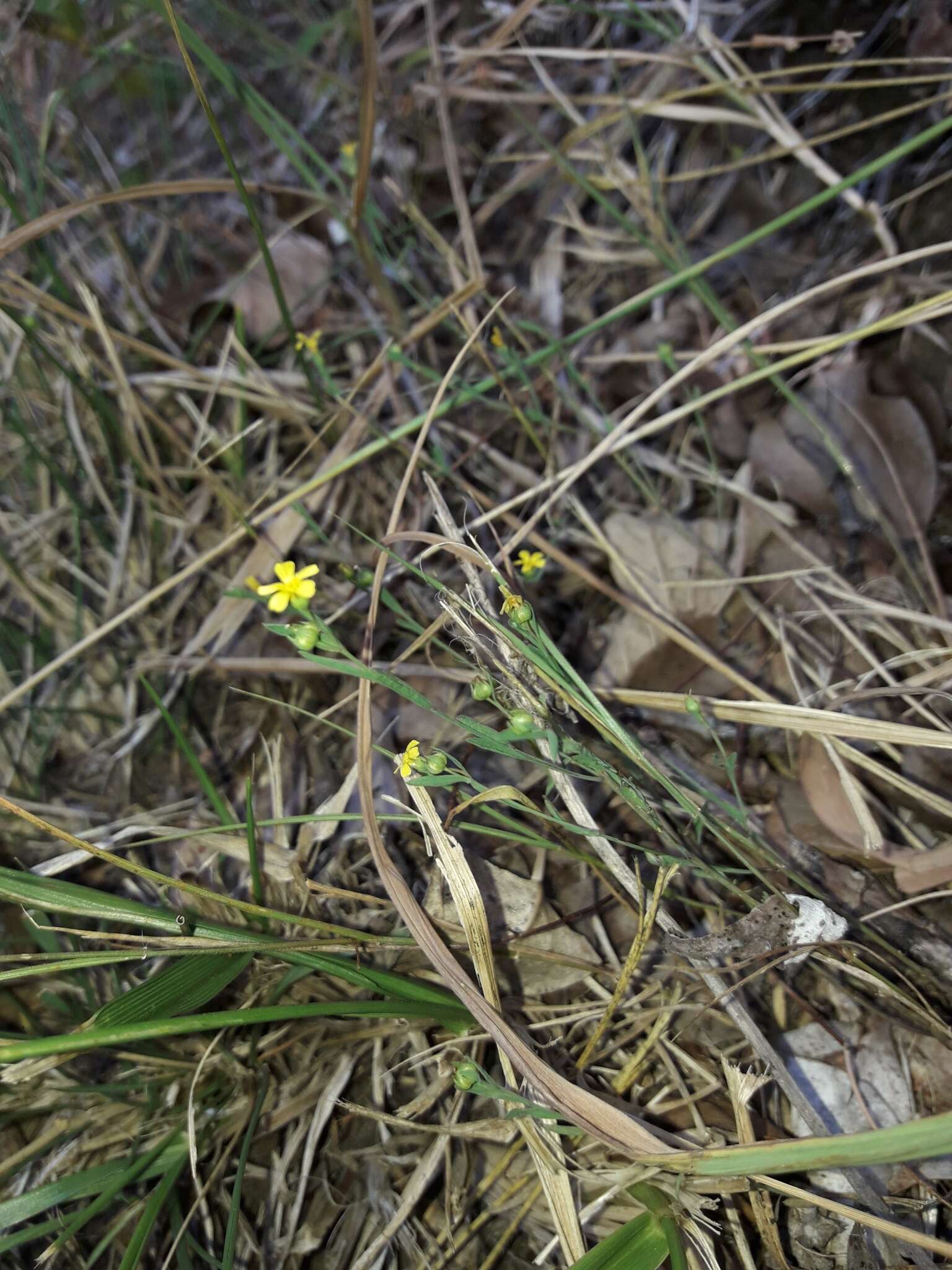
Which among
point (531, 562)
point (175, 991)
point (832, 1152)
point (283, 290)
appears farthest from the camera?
point (283, 290)

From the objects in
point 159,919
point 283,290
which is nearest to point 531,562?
point 159,919

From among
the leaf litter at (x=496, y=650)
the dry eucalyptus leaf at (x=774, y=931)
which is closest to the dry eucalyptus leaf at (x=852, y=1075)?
the leaf litter at (x=496, y=650)

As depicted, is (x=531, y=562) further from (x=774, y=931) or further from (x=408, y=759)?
(x=774, y=931)

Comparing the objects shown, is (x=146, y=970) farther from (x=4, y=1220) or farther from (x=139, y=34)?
(x=139, y=34)

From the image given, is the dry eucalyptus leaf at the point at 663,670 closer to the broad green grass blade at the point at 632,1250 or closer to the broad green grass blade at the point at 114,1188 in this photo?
the broad green grass blade at the point at 632,1250

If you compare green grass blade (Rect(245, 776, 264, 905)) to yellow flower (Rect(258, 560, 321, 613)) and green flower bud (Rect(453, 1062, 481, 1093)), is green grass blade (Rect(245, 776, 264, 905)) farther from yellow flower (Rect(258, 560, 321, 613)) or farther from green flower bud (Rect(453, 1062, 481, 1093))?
green flower bud (Rect(453, 1062, 481, 1093))

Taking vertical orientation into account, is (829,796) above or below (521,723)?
below
